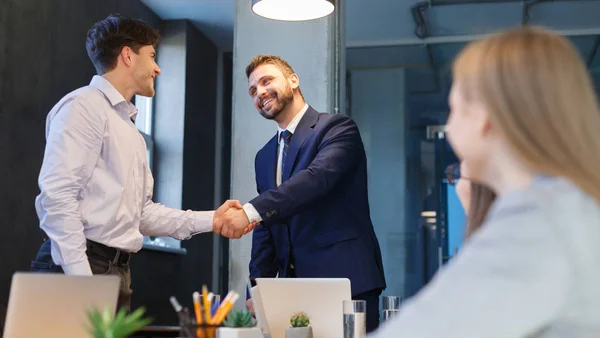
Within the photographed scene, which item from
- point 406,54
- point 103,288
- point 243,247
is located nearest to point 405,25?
point 406,54

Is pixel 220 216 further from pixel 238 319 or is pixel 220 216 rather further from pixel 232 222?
pixel 238 319

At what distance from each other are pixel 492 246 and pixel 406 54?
4.41 meters

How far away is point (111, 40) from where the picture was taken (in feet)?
9.39

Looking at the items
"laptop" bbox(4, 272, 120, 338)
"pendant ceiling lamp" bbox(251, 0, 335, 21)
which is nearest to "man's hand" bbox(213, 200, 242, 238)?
"pendant ceiling lamp" bbox(251, 0, 335, 21)

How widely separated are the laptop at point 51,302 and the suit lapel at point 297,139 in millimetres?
1777

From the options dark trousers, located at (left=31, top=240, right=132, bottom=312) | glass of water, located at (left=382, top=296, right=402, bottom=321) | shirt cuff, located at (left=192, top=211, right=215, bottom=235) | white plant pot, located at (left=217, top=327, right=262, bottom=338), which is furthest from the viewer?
shirt cuff, located at (left=192, top=211, right=215, bottom=235)

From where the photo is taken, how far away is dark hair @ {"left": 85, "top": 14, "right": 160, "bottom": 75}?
2861 millimetres

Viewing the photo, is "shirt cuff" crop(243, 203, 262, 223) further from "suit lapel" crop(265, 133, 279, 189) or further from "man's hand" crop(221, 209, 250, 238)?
"suit lapel" crop(265, 133, 279, 189)

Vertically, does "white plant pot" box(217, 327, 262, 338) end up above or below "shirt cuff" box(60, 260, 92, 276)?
below

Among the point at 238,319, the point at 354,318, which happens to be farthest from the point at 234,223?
the point at 238,319

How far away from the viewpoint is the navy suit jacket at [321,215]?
291 cm

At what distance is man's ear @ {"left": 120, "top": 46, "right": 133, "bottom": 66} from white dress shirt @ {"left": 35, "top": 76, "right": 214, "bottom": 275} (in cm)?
13

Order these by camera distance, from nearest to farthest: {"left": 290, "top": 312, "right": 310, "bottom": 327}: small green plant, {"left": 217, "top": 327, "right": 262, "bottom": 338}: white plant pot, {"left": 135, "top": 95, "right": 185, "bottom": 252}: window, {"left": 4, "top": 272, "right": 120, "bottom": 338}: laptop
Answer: {"left": 4, "top": 272, "right": 120, "bottom": 338}: laptop → {"left": 217, "top": 327, "right": 262, "bottom": 338}: white plant pot → {"left": 290, "top": 312, "right": 310, "bottom": 327}: small green plant → {"left": 135, "top": 95, "right": 185, "bottom": 252}: window

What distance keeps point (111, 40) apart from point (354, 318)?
154 cm
